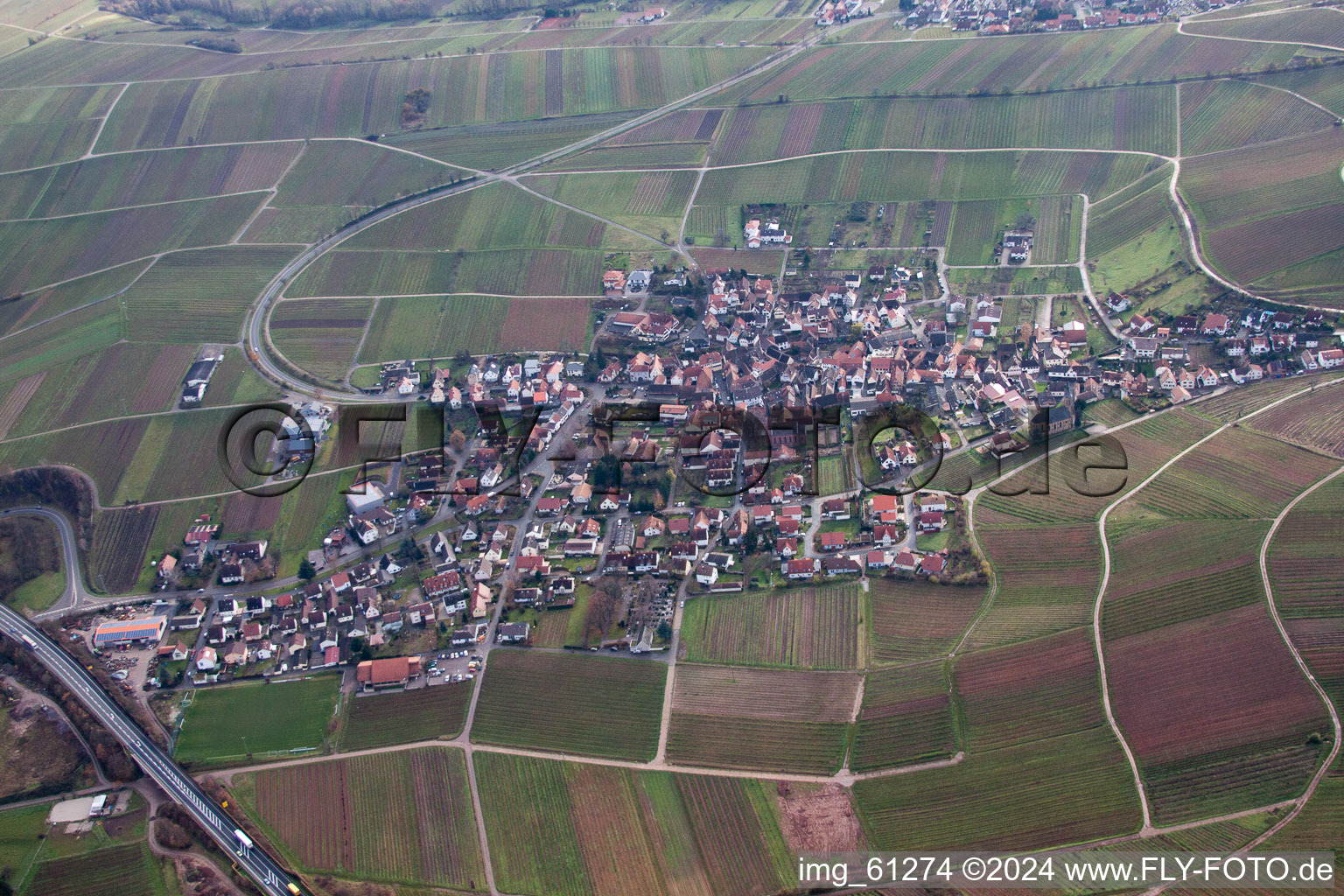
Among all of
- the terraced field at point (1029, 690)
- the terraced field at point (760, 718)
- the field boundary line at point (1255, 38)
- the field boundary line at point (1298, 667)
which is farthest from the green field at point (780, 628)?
the field boundary line at point (1255, 38)

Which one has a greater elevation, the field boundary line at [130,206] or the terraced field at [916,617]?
the field boundary line at [130,206]

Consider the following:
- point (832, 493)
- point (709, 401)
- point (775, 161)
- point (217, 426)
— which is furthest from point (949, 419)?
point (217, 426)

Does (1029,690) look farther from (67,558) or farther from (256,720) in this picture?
(67,558)

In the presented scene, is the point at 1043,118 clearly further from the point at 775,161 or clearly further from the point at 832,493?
the point at 832,493

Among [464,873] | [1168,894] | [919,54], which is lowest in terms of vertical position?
[464,873]

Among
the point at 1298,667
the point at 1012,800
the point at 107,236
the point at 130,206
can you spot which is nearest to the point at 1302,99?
the point at 1298,667

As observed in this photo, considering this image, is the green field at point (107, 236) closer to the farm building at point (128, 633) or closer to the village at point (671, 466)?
the village at point (671, 466)
